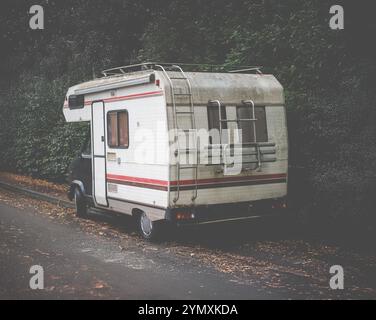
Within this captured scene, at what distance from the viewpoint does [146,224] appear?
10031 mm

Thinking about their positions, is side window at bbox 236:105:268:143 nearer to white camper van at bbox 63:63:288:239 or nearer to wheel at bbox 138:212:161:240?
white camper van at bbox 63:63:288:239

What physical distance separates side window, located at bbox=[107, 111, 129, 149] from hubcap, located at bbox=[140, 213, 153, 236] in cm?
135

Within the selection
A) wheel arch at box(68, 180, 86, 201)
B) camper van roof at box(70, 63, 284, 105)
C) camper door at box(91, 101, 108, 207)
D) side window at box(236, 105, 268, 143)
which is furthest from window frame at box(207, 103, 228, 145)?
wheel arch at box(68, 180, 86, 201)

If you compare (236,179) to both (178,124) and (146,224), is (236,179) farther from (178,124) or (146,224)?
(146,224)

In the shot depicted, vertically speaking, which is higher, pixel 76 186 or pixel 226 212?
pixel 76 186

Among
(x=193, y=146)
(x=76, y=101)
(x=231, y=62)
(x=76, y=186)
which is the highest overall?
(x=231, y=62)

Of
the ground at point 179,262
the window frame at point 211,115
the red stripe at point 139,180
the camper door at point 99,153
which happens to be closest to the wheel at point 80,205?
the ground at point 179,262

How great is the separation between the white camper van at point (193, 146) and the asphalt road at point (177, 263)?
1.90ft

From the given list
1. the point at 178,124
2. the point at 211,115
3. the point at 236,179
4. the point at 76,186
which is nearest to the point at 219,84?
the point at 211,115

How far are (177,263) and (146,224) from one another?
5.96 ft

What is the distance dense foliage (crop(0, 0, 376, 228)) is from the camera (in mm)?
10047

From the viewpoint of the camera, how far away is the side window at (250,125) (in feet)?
32.1

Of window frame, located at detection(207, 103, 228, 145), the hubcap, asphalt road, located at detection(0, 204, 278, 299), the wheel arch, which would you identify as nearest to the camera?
asphalt road, located at detection(0, 204, 278, 299)
